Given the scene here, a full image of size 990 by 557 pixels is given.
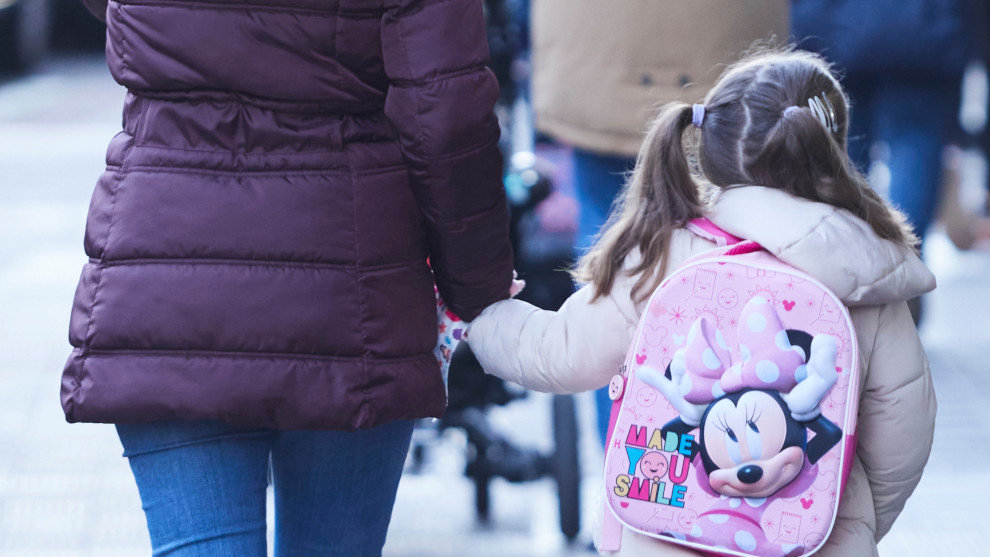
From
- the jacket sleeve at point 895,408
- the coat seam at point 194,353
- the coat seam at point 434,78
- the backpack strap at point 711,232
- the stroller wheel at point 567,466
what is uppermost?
the coat seam at point 434,78

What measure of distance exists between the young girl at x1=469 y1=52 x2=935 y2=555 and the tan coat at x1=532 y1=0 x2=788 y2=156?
2.77 ft

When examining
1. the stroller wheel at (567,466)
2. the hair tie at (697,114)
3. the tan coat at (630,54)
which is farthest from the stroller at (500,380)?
the hair tie at (697,114)

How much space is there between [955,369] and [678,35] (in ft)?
8.23

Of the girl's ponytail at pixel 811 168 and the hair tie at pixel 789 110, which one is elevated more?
the hair tie at pixel 789 110

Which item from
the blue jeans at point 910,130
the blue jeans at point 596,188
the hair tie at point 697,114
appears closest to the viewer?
the hair tie at point 697,114

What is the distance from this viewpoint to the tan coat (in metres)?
3.09

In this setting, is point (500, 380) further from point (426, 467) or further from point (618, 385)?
point (618, 385)

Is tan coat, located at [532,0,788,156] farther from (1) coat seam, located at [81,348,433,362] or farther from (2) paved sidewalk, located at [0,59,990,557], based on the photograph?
(1) coat seam, located at [81,348,433,362]

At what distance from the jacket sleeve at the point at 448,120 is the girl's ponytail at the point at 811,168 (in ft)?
1.46

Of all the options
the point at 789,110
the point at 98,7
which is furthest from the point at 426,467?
the point at 789,110

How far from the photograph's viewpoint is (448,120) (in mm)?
1998

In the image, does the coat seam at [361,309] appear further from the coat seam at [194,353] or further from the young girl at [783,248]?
the young girl at [783,248]

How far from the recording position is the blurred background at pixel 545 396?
11.0 feet

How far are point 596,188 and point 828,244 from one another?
142 centimetres
